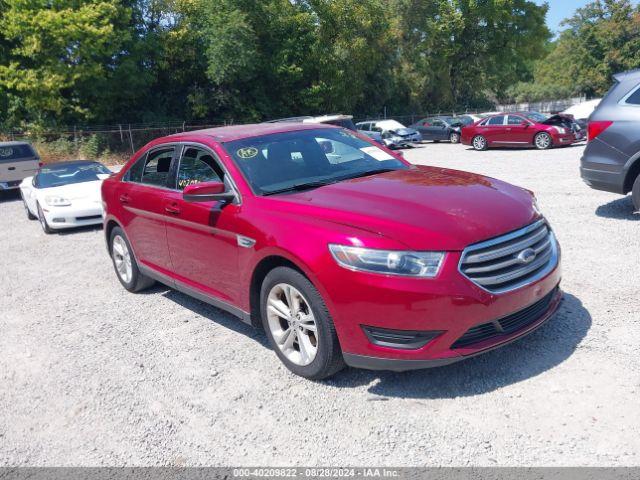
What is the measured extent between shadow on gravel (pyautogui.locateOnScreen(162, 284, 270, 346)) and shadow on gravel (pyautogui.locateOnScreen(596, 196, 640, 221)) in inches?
218

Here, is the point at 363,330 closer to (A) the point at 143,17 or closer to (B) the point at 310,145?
(B) the point at 310,145

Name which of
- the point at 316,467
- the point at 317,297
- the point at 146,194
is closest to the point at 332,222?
the point at 317,297

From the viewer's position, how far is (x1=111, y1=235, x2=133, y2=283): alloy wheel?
6027 millimetres

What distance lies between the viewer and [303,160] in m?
4.59

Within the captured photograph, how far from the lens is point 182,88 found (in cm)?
3312

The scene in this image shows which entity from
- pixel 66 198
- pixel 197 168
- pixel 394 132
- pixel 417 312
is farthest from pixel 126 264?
pixel 394 132

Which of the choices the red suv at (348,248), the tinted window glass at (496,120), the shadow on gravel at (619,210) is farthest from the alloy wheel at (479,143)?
the red suv at (348,248)

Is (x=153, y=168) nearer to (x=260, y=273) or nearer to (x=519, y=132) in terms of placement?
(x=260, y=273)

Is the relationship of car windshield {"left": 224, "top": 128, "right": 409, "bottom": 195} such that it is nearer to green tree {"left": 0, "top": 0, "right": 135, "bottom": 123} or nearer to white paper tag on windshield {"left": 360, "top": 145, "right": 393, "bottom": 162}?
white paper tag on windshield {"left": 360, "top": 145, "right": 393, "bottom": 162}

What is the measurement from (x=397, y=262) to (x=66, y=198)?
8.54 meters

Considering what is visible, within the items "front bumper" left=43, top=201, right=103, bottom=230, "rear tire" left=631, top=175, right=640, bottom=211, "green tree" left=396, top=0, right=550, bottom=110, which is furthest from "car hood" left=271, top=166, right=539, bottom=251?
"green tree" left=396, top=0, right=550, bottom=110

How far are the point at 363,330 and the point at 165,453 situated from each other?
133cm

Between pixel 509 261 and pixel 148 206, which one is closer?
pixel 509 261

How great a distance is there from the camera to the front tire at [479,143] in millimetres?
21453
